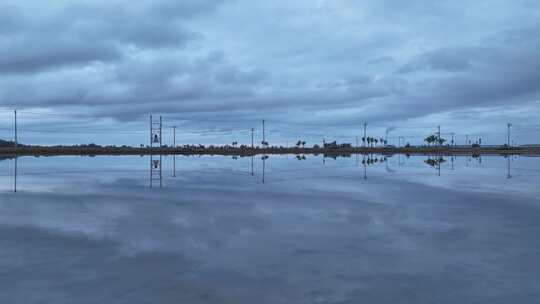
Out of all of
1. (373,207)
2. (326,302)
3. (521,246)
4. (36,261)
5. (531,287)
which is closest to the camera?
(326,302)

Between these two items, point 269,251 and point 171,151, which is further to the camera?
point 171,151

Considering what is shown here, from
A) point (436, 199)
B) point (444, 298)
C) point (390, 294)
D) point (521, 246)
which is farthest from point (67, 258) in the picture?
point (436, 199)

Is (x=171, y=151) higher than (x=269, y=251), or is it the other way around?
(x=171, y=151)

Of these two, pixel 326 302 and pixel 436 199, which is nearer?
pixel 326 302

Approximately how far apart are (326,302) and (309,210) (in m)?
9.23

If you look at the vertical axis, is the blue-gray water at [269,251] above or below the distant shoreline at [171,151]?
below

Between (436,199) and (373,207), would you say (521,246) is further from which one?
(436,199)

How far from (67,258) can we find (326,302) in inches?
228

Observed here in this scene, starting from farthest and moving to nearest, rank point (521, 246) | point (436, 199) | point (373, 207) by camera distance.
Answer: point (436, 199) < point (373, 207) < point (521, 246)

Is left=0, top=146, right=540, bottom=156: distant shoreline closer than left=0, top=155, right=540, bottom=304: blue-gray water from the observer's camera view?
No

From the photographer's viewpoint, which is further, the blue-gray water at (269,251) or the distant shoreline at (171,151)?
the distant shoreline at (171,151)

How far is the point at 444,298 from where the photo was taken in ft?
22.9

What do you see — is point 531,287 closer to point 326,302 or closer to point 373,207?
point 326,302

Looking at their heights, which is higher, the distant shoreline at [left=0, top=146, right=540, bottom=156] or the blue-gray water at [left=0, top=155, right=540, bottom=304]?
the distant shoreline at [left=0, top=146, right=540, bottom=156]
